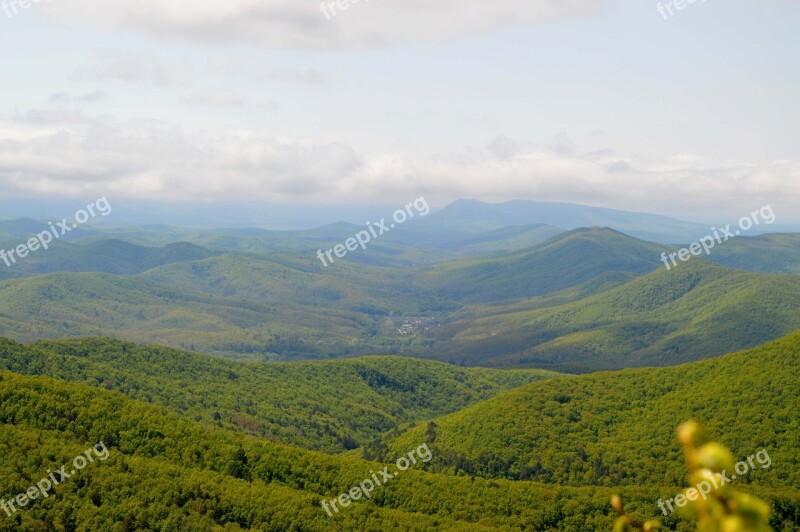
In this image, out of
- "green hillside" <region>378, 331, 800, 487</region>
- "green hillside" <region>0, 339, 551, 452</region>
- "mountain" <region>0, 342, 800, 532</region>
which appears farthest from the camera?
"green hillside" <region>0, 339, 551, 452</region>

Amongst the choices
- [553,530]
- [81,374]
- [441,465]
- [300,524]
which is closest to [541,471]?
[441,465]

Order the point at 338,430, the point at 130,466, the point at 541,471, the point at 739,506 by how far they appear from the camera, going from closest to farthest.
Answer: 1. the point at 739,506
2. the point at 130,466
3. the point at 541,471
4. the point at 338,430

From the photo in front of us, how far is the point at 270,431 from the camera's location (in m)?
119

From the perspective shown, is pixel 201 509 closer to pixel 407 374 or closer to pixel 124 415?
pixel 124 415

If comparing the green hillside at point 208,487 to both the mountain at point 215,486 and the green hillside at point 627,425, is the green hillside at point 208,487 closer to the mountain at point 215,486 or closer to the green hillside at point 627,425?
the mountain at point 215,486

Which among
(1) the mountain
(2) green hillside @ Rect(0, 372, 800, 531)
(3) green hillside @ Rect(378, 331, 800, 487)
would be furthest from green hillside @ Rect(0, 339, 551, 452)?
(1) the mountain

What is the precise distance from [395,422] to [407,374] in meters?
34.0

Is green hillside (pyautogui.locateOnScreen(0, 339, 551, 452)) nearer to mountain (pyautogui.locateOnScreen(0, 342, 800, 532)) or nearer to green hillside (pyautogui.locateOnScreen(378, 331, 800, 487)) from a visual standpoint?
green hillside (pyautogui.locateOnScreen(378, 331, 800, 487))

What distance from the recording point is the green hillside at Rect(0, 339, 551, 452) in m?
119

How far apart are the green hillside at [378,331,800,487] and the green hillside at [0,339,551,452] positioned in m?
25.5

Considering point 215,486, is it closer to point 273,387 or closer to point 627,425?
point 627,425

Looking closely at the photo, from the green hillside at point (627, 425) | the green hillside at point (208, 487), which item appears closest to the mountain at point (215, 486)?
the green hillside at point (208, 487)

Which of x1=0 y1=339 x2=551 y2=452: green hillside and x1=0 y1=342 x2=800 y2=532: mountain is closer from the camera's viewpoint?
x1=0 y1=342 x2=800 y2=532: mountain

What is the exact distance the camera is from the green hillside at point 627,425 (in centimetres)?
9150
